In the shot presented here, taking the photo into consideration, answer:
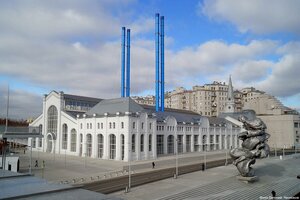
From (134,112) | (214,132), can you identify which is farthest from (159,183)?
(214,132)

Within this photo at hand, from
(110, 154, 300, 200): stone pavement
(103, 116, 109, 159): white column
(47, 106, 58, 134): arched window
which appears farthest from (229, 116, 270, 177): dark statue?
(47, 106, 58, 134): arched window

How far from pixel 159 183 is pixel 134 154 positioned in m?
26.9

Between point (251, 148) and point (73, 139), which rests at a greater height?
point (251, 148)

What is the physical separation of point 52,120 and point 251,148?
6863cm

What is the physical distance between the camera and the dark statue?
137 feet

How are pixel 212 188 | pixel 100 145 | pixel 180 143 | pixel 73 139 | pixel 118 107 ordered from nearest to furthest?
pixel 212 188 < pixel 100 145 < pixel 118 107 < pixel 73 139 < pixel 180 143

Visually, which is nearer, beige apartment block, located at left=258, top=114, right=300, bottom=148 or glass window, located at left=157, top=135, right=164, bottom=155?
glass window, located at left=157, top=135, right=164, bottom=155

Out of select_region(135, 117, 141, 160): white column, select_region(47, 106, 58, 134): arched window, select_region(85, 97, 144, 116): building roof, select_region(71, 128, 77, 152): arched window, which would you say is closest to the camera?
select_region(135, 117, 141, 160): white column

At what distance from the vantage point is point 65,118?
8631 cm

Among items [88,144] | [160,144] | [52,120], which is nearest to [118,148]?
[88,144]

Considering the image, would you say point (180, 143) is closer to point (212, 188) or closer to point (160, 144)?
point (160, 144)

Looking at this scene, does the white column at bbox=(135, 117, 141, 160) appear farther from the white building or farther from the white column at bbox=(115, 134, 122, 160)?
the white column at bbox=(115, 134, 122, 160)

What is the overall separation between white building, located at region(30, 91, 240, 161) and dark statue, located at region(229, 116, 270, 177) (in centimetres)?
1574

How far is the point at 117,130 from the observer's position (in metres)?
69.2
